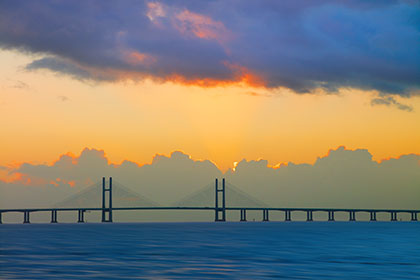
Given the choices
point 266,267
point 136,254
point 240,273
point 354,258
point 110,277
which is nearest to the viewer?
point 110,277

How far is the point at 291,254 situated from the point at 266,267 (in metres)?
16.2

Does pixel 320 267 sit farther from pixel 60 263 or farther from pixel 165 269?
pixel 60 263

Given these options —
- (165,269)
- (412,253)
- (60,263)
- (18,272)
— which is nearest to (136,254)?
(60,263)

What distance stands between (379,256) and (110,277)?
29.5 metres

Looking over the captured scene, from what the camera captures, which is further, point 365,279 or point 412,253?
point 412,253

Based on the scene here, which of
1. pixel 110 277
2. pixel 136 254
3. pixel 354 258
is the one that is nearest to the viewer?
pixel 110 277

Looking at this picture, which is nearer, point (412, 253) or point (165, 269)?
point (165, 269)

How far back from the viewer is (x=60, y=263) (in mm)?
51188

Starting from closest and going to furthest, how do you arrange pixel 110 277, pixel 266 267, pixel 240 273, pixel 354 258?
pixel 110 277
pixel 240 273
pixel 266 267
pixel 354 258

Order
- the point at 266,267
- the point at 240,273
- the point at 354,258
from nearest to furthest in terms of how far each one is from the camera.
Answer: the point at 240,273
the point at 266,267
the point at 354,258

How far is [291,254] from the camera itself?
64938 mm

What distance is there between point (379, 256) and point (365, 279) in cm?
2142

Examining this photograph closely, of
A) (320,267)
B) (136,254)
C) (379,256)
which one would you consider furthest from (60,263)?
(379,256)

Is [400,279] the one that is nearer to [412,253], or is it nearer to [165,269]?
[165,269]
